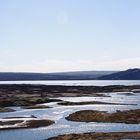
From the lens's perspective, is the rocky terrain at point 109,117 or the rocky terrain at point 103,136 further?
the rocky terrain at point 109,117

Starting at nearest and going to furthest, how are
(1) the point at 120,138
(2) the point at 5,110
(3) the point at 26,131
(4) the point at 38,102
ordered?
(1) the point at 120,138 < (3) the point at 26,131 < (2) the point at 5,110 < (4) the point at 38,102

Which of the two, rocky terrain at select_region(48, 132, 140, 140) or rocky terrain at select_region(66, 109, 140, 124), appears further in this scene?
rocky terrain at select_region(66, 109, 140, 124)

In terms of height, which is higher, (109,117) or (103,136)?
(109,117)

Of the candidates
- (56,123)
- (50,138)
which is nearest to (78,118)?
(56,123)

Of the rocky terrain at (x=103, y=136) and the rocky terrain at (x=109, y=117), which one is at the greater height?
the rocky terrain at (x=109, y=117)

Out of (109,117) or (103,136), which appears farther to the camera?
(109,117)

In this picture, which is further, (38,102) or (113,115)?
(38,102)

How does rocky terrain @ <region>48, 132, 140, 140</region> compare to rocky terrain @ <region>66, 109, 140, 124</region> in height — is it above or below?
below

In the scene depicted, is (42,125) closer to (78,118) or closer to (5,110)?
(78,118)

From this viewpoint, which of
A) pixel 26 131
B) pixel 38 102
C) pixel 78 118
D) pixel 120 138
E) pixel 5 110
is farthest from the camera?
pixel 38 102

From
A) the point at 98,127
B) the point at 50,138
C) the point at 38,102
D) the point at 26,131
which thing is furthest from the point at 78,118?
the point at 38,102

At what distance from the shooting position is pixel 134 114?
71938 mm

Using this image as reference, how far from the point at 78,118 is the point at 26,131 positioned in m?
15.3

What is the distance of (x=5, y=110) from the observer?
89.1 m
